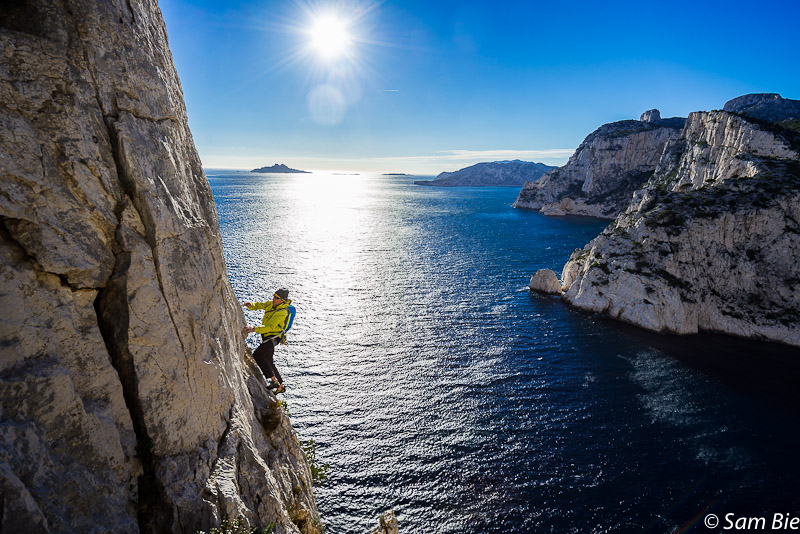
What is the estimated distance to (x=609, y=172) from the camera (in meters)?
153

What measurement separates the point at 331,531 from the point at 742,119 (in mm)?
91271

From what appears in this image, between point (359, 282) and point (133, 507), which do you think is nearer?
point (133, 507)

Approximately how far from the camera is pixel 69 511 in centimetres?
621

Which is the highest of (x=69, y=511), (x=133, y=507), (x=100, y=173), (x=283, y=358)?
(x=100, y=173)

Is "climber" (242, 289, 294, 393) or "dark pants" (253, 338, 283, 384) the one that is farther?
"dark pants" (253, 338, 283, 384)

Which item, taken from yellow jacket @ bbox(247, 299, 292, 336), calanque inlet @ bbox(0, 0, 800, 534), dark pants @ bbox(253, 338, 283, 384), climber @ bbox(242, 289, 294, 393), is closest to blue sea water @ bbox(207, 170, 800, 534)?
dark pants @ bbox(253, 338, 283, 384)

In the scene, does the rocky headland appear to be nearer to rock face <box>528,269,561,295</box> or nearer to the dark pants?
rock face <box>528,269,561,295</box>

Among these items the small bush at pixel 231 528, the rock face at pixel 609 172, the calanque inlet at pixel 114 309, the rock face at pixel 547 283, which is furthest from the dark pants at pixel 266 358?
the rock face at pixel 609 172

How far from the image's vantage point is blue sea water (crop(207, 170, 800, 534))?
20.2 metres

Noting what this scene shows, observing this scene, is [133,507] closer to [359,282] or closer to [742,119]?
[359,282]

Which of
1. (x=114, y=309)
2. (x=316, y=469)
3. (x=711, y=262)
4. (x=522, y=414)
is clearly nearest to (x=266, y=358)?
(x=114, y=309)

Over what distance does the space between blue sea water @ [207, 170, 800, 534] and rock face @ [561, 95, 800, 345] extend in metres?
2.84

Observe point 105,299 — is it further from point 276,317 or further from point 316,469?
point 316,469

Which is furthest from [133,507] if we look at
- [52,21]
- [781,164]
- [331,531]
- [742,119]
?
[742,119]
